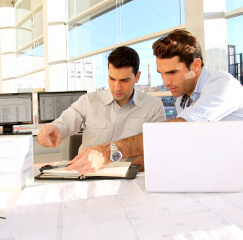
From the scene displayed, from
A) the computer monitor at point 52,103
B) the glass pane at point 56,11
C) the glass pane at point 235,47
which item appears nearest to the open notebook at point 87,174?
the glass pane at point 235,47

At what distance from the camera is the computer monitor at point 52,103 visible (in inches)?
111

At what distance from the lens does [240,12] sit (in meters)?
2.37

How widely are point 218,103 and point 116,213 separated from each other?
69 cm

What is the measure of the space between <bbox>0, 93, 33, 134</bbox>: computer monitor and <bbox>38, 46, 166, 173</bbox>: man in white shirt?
834 mm

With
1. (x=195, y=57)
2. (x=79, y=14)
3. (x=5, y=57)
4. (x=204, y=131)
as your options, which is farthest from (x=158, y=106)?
(x=5, y=57)

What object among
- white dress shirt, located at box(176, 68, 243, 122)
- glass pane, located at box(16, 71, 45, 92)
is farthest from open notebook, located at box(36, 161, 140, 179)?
glass pane, located at box(16, 71, 45, 92)

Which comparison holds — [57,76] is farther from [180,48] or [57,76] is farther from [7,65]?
[180,48]

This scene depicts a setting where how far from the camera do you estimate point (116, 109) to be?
2045 mm

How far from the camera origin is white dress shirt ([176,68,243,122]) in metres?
1.15

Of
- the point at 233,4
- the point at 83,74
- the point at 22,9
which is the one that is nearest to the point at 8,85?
the point at 22,9

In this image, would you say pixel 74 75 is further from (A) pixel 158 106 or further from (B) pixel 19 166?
(B) pixel 19 166

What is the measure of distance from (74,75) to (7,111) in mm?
3077

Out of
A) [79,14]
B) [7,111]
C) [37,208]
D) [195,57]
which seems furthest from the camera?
[79,14]

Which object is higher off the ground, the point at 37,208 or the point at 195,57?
the point at 195,57
